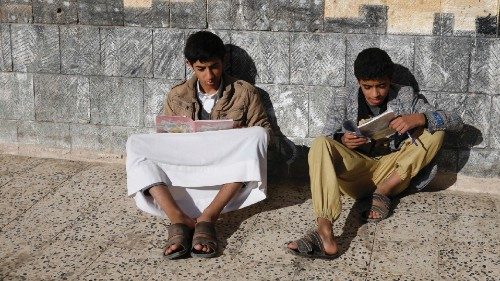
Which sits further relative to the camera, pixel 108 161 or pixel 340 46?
pixel 108 161

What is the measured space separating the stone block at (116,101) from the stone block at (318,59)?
53.6 inches

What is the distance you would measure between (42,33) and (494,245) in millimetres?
4055

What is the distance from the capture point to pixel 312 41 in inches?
223

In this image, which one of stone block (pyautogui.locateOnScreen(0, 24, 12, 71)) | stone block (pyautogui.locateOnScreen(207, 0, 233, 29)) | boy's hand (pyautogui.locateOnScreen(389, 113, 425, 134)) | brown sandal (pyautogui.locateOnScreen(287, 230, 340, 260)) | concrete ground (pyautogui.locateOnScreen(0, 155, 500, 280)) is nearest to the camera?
concrete ground (pyautogui.locateOnScreen(0, 155, 500, 280))

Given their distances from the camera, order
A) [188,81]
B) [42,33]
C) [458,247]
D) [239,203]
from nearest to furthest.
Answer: [458,247] < [239,203] < [188,81] < [42,33]

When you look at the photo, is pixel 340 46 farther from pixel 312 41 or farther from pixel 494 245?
pixel 494 245

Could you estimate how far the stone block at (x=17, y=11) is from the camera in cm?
630

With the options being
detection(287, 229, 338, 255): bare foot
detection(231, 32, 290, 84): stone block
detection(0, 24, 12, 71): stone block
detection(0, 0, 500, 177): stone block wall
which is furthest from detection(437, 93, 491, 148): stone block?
detection(0, 24, 12, 71): stone block

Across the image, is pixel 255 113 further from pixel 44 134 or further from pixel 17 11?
pixel 17 11

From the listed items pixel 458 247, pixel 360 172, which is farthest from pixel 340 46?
pixel 458 247

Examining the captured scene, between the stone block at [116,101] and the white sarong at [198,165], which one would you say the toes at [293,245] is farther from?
the stone block at [116,101]

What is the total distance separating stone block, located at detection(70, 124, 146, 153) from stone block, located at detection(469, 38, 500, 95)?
281 cm

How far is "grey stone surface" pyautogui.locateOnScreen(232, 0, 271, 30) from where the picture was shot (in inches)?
224

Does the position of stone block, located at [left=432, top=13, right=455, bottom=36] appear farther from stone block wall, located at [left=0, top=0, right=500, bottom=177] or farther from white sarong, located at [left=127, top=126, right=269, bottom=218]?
white sarong, located at [left=127, top=126, right=269, bottom=218]
